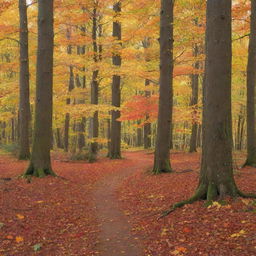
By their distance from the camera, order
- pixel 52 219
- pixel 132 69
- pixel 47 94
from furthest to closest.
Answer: pixel 132 69, pixel 47 94, pixel 52 219

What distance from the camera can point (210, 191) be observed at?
21.4 feet

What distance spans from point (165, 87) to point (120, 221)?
6.57 m

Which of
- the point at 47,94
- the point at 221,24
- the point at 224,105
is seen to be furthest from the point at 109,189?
the point at 221,24

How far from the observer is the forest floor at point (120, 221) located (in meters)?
4.95

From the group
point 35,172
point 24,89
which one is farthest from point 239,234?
point 24,89

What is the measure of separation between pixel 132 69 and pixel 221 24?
10204 millimetres

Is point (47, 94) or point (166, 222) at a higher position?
point (47, 94)

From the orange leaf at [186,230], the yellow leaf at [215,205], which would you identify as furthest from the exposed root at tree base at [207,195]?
the orange leaf at [186,230]

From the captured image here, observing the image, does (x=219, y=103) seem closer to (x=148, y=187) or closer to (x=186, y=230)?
(x=186, y=230)

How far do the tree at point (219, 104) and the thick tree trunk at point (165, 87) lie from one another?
5.11m

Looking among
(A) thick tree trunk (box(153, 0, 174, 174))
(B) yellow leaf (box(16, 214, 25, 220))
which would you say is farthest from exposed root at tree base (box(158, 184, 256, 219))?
(A) thick tree trunk (box(153, 0, 174, 174))

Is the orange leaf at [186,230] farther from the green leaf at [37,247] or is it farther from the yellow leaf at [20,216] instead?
the yellow leaf at [20,216]

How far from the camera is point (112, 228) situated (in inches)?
249

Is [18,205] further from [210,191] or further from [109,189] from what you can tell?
[210,191]
